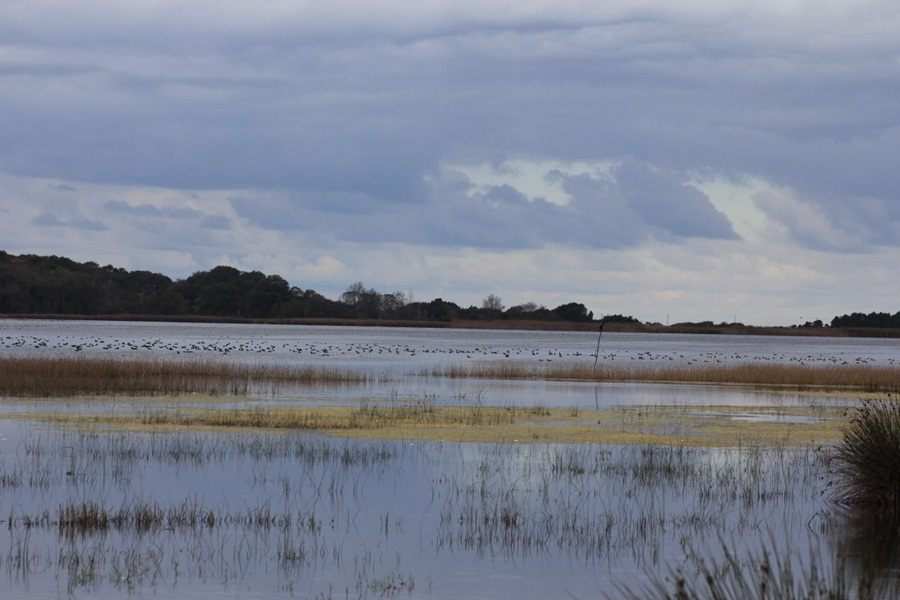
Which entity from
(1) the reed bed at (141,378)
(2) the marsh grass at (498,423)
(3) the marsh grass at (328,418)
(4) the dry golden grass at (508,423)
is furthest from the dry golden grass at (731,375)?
(3) the marsh grass at (328,418)

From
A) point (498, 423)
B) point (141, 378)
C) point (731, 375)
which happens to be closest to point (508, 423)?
point (498, 423)

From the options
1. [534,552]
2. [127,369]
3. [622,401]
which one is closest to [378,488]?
[534,552]

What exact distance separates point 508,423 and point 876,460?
11833mm

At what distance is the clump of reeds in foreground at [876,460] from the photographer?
677 inches

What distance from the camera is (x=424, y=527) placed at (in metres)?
16.3

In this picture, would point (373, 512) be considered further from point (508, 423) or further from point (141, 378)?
point (141, 378)

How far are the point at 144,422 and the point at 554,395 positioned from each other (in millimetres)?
15182

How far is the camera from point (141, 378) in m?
38.2

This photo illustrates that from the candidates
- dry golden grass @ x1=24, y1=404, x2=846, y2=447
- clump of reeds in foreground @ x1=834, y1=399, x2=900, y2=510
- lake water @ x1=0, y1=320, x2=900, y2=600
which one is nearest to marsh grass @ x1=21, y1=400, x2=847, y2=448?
dry golden grass @ x1=24, y1=404, x2=846, y2=447

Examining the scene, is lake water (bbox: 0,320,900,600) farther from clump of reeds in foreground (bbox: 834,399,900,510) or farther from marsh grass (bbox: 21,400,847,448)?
marsh grass (bbox: 21,400,847,448)

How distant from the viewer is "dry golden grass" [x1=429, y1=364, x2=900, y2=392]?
1852 inches

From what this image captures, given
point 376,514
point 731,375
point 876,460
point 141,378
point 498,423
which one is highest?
point 731,375

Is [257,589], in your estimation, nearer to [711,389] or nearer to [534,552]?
[534,552]

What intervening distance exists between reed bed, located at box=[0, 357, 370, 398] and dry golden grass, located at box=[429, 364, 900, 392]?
238 inches
